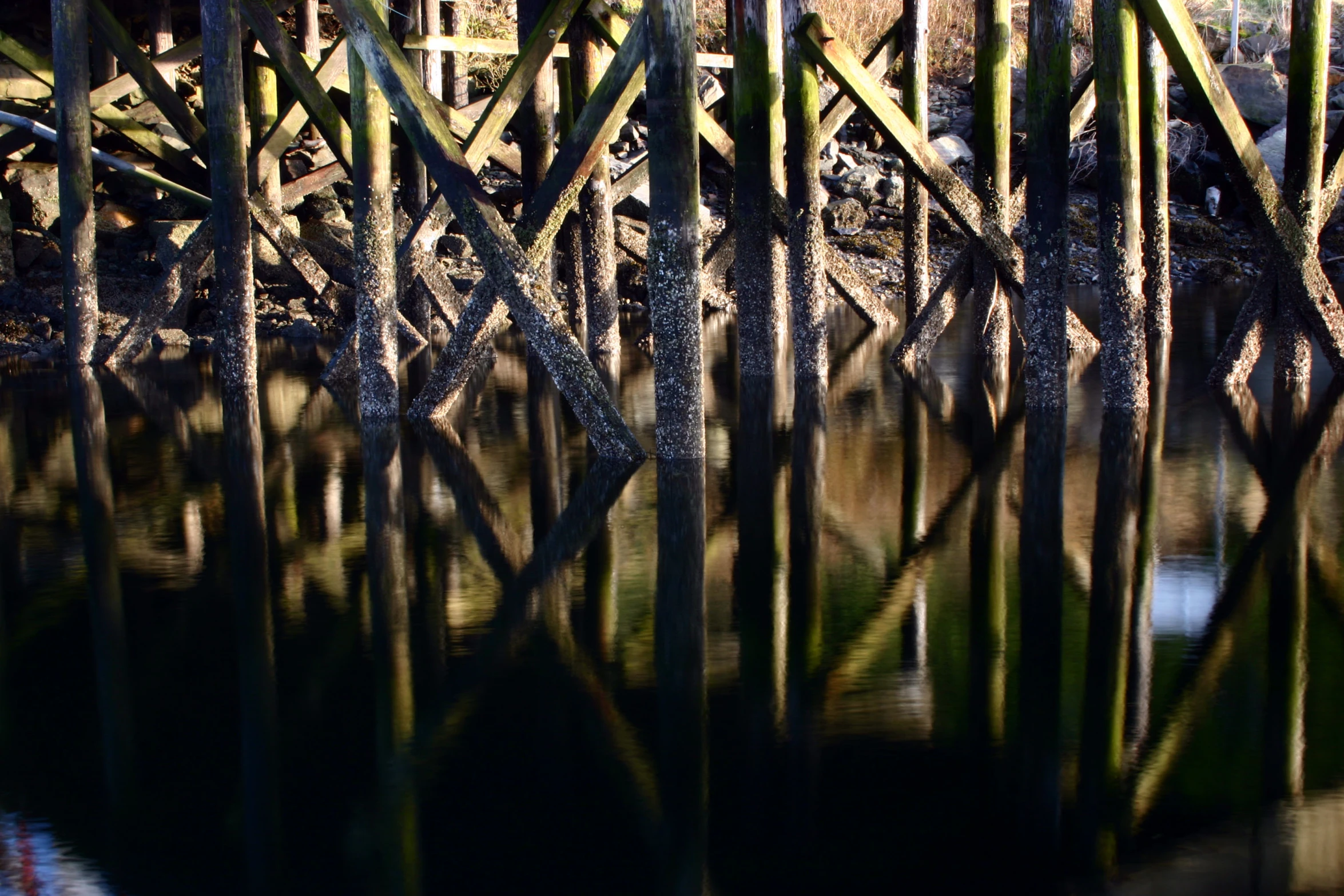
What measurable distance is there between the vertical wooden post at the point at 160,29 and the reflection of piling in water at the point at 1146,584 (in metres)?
9.01

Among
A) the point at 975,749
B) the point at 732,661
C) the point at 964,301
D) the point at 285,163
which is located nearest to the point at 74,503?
the point at 732,661

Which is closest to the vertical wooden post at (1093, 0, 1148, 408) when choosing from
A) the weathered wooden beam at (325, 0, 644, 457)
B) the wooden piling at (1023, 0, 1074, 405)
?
the wooden piling at (1023, 0, 1074, 405)

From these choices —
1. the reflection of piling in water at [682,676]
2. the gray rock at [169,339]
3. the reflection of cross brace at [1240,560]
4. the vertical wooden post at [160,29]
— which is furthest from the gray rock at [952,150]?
the reflection of piling in water at [682,676]

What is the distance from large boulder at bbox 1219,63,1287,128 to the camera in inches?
781

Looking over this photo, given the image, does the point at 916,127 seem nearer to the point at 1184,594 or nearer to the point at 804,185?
the point at 804,185

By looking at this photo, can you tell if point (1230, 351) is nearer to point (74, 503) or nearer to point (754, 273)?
point (754, 273)

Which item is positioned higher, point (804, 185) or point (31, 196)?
point (31, 196)

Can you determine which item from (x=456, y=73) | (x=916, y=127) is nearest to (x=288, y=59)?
(x=916, y=127)

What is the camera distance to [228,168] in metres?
8.56

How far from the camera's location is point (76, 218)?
9.93 meters

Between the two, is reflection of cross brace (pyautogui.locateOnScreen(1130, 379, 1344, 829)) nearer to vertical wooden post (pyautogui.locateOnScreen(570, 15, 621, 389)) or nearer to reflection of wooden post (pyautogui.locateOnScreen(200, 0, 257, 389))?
vertical wooden post (pyautogui.locateOnScreen(570, 15, 621, 389))

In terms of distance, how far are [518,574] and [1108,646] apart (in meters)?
2.15

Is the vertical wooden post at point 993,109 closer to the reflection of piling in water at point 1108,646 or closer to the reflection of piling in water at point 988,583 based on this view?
the reflection of piling in water at point 988,583

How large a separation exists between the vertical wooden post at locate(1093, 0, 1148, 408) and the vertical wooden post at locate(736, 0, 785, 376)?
2053mm
